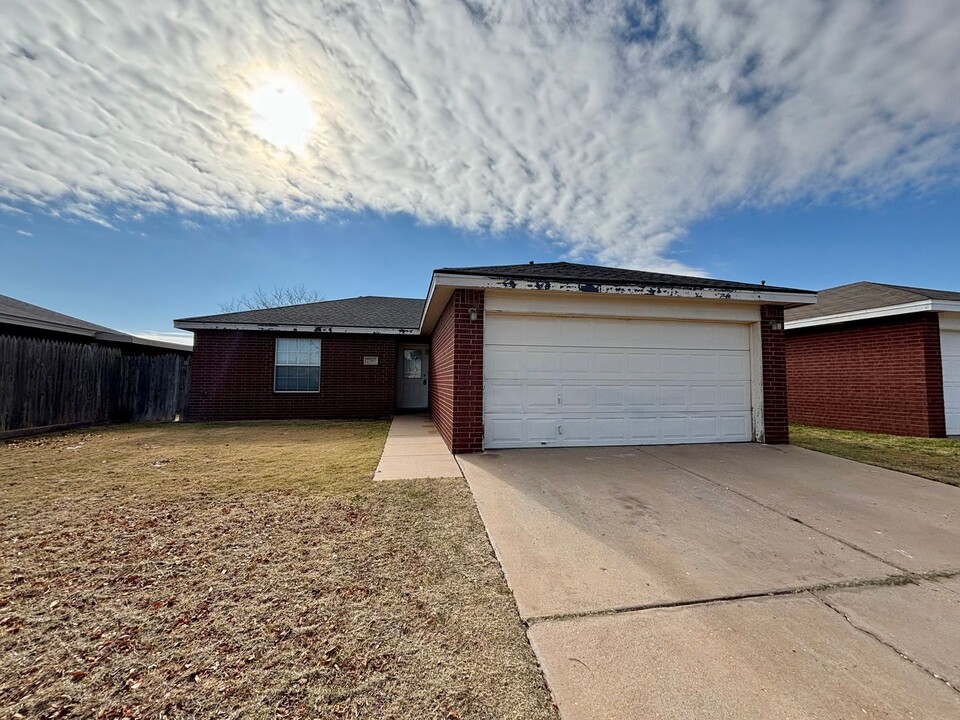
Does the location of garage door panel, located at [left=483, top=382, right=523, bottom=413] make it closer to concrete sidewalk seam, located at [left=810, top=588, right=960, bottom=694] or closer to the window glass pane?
concrete sidewalk seam, located at [left=810, top=588, right=960, bottom=694]

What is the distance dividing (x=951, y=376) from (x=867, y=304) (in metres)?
2.13

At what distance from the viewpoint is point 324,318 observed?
12422mm

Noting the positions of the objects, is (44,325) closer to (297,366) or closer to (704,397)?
(297,366)

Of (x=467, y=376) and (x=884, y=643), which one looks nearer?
(x=884, y=643)

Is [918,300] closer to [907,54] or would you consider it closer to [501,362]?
[907,54]

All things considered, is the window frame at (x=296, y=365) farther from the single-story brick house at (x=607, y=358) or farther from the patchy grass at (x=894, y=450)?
the patchy grass at (x=894, y=450)

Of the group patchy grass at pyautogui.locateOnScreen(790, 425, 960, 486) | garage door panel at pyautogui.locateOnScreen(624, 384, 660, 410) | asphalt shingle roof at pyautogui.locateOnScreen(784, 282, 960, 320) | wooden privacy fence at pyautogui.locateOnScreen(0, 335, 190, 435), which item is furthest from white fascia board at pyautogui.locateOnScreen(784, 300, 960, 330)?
A: wooden privacy fence at pyautogui.locateOnScreen(0, 335, 190, 435)

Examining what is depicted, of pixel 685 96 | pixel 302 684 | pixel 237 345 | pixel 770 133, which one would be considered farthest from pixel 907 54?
pixel 237 345

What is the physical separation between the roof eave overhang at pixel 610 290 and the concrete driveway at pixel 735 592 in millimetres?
2999

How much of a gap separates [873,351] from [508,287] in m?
9.37

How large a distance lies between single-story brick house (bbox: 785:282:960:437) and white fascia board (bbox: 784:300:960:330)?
0.01m

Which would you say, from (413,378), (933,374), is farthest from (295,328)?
(933,374)

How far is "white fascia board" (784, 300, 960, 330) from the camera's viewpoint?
26.5ft

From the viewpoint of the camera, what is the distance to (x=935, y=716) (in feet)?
5.08
